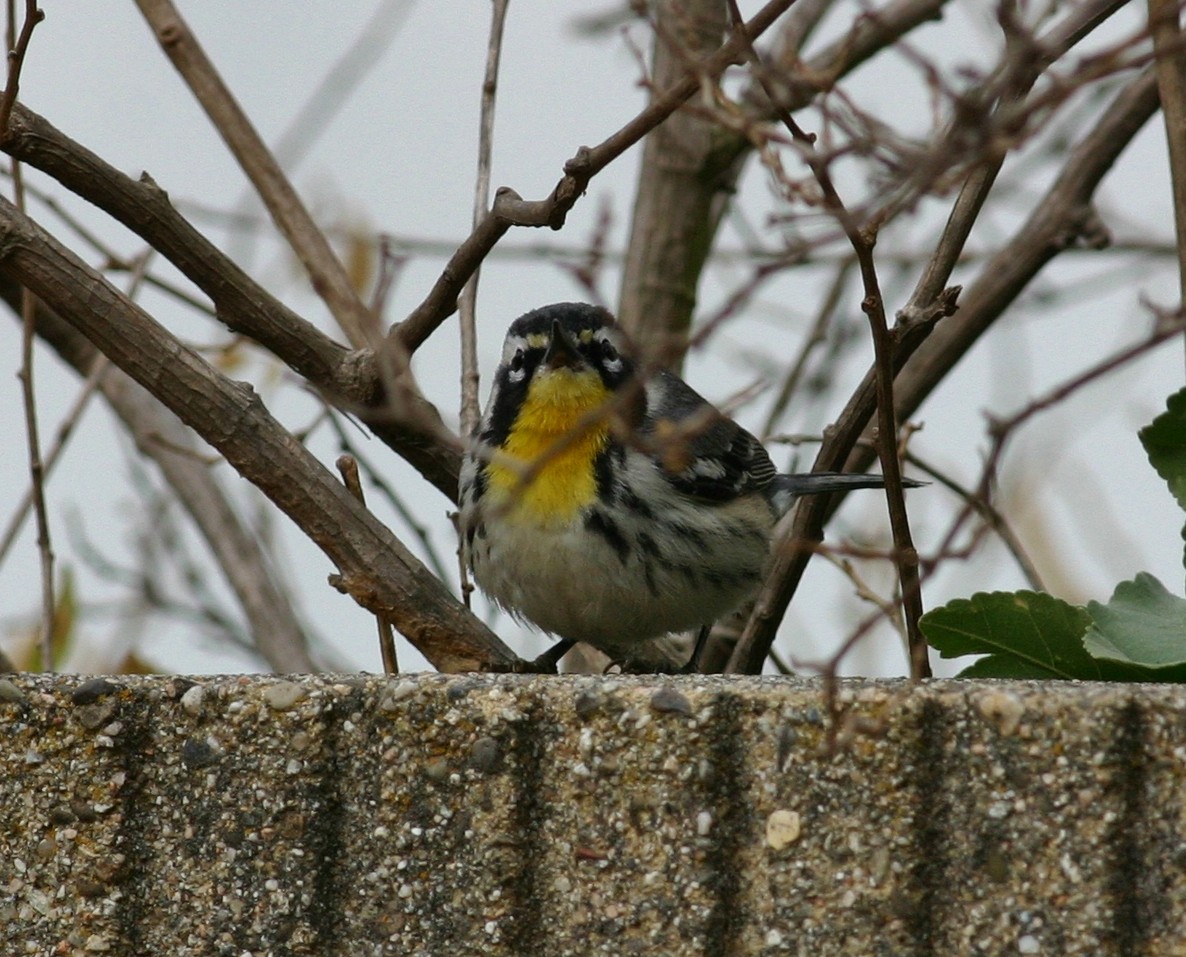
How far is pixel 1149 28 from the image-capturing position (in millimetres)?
1643

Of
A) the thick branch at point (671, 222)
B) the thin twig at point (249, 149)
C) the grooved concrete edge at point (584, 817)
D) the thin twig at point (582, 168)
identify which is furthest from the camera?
the thick branch at point (671, 222)

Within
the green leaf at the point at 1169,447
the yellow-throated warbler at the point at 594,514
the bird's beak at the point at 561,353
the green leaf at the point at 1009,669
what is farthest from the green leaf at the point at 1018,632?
the bird's beak at the point at 561,353

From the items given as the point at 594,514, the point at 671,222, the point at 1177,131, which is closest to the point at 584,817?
the point at 1177,131

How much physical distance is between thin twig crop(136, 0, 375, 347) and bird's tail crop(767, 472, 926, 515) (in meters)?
1.02

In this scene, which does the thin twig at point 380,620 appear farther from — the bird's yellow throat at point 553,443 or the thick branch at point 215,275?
the bird's yellow throat at point 553,443

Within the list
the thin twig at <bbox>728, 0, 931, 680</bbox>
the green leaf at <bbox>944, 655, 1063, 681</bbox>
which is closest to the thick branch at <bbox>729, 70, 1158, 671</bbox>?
the thin twig at <bbox>728, 0, 931, 680</bbox>

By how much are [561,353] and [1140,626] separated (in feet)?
6.69

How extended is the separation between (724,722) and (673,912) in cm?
22

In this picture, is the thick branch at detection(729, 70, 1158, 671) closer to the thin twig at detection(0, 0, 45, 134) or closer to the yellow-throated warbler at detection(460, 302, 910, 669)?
the yellow-throated warbler at detection(460, 302, 910, 669)

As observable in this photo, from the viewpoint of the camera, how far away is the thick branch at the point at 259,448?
300 centimetres

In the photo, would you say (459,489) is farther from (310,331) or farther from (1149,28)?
(1149,28)

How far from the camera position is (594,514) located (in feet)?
13.3

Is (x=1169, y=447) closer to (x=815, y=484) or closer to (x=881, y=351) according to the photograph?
(x=881, y=351)

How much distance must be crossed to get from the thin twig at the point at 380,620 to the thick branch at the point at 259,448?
5 centimetres
